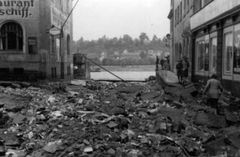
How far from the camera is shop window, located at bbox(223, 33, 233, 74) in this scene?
16.7 metres

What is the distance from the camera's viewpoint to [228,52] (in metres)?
17.1

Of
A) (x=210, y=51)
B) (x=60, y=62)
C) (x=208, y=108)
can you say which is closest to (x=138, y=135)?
(x=208, y=108)

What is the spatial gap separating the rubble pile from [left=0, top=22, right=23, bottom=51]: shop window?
1364cm

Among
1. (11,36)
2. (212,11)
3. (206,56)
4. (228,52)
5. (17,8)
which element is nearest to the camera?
(228,52)

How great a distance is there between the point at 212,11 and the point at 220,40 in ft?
5.21

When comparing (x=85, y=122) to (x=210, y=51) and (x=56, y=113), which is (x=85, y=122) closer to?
(x=56, y=113)

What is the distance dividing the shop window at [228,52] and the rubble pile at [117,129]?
2332 millimetres

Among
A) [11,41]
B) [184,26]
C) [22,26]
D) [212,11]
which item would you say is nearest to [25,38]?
[22,26]

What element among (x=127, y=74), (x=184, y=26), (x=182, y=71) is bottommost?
(x=127, y=74)

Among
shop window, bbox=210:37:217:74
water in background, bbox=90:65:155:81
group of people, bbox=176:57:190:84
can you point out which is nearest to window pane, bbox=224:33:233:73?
shop window, bbox=210:37:217:74

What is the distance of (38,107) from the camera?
14156 millimetres

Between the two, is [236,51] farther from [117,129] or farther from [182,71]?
[117,129]

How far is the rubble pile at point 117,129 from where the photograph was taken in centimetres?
892

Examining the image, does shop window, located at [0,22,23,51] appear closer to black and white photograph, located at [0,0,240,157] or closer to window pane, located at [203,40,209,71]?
black and white photograph, located at [0,0,240,157]
